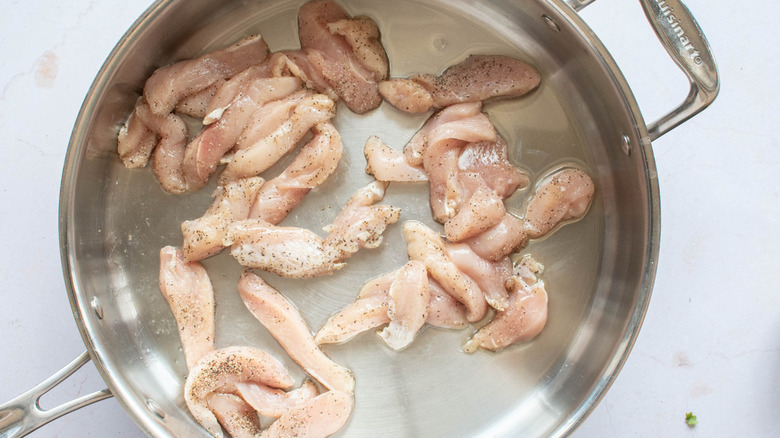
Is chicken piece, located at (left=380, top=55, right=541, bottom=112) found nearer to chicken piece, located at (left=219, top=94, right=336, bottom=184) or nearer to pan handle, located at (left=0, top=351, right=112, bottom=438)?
chicken piece, located at (left=219, top=94, right=336, bottom=184)

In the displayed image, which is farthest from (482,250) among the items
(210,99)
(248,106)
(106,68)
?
(106,68)

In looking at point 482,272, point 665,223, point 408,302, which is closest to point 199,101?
point 408,302

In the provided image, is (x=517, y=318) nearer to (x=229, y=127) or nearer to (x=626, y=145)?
(x=626, y=145)

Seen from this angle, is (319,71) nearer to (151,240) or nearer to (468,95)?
(468,95)

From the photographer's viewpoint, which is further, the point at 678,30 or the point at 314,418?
the point at 314,418

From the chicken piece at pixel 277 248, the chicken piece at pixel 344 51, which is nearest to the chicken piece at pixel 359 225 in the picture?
the chicken piece at pixel 277 248

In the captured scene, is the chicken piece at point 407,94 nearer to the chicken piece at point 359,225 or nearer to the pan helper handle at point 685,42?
the chicken piece at point 359,225
